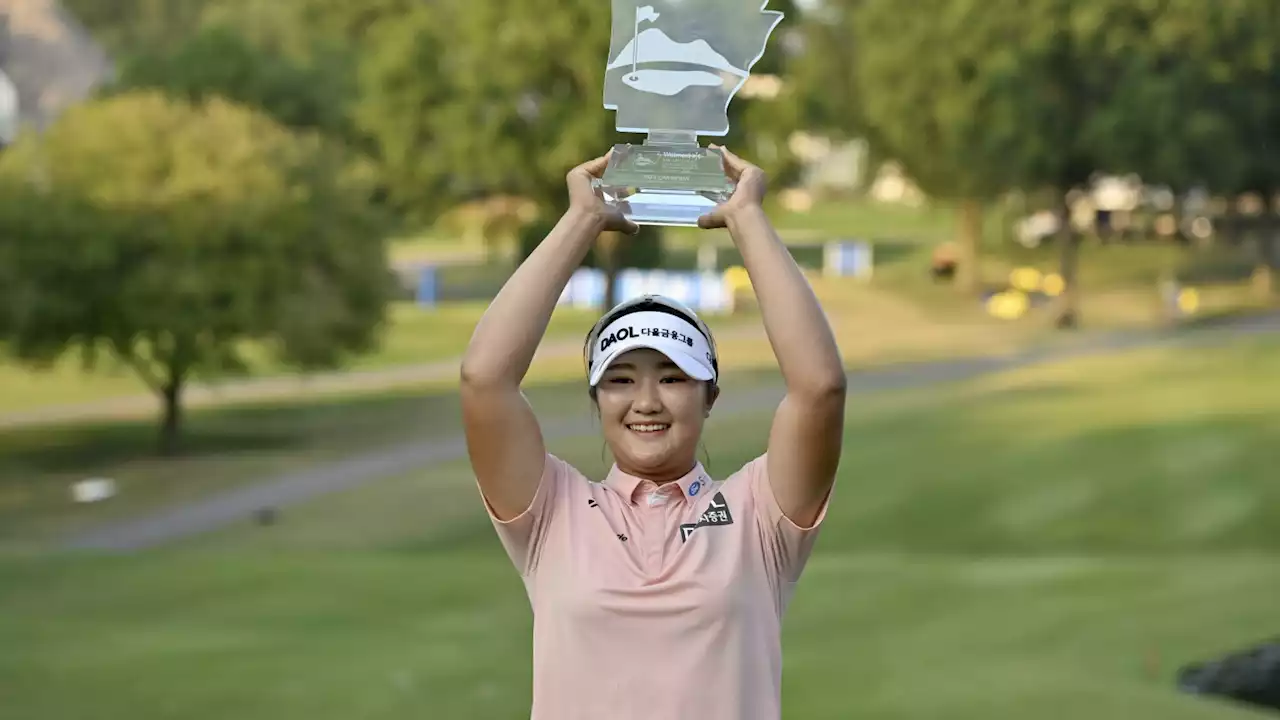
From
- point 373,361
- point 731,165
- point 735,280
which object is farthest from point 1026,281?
point 731,165

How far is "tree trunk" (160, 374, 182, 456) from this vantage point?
78.0ft

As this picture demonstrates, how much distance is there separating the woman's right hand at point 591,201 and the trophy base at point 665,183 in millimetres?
56

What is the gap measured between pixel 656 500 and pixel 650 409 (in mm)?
154

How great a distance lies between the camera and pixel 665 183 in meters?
3.19

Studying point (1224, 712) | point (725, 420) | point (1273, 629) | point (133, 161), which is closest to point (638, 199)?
point (1224, 712)

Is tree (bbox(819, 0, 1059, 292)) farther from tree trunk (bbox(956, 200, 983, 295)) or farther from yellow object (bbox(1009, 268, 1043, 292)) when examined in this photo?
yellow object (bbox(1009, 268, 1043, 292))

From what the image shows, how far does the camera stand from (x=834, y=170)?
5509cm

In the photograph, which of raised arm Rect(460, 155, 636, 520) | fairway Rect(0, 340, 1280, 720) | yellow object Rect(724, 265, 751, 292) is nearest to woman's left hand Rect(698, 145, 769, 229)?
raised arm Rect(460, 155, 636, 520)

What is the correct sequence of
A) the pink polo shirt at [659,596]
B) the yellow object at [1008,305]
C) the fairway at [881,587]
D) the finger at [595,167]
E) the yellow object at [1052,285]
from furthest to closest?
the yellow object at [1052,285] < the yellow object at [1008,305] < the fairway at [881,587] < the finger at [595,167] < the pink polo shirt at [659,596]

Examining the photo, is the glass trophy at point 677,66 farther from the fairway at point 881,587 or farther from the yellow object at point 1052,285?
the yellow object at point 1052,285

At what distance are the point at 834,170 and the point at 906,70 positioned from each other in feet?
65.6

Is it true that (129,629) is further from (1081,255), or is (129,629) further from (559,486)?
(1081,255)

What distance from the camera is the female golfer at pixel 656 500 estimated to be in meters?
2.76

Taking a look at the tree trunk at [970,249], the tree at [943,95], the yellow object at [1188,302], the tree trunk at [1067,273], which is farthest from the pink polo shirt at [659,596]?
the tree trunk at [970,249]
